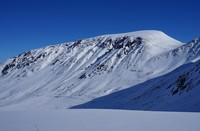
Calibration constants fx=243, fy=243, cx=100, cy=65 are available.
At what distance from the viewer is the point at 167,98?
53000mm

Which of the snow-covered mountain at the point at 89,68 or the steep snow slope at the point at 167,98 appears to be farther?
the snow-covered mountain at the point at 89,68

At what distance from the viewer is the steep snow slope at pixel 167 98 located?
4284 cm

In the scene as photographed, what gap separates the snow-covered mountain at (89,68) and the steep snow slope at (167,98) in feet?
6.60

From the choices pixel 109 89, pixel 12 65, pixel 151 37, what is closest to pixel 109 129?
pixel 109 89

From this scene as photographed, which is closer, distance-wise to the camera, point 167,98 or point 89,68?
point 167,98

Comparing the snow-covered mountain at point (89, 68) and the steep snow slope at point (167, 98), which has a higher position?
the snow-covered mountain at point (89, 68)

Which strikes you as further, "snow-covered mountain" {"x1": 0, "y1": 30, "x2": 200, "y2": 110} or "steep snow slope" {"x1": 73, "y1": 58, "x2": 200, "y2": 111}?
"snow-covered mountain" {"x1": 0, "y1": 30, "x2": 200, "y2": 110}

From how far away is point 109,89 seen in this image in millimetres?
88375

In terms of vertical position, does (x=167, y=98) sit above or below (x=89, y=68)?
below

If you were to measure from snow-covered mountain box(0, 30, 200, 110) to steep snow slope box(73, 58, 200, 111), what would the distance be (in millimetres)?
2011

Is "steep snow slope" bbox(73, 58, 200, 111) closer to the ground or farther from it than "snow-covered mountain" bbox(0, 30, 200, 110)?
closer to the ground

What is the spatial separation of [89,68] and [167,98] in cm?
6948

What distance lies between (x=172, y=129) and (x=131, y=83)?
78787 mm

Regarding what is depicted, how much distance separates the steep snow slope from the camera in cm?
4284
